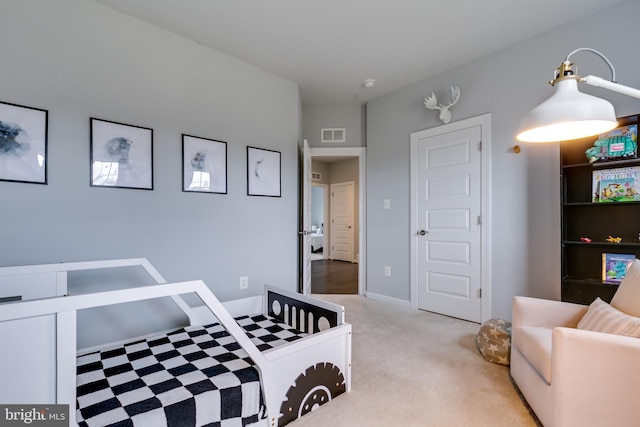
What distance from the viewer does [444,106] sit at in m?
3.04

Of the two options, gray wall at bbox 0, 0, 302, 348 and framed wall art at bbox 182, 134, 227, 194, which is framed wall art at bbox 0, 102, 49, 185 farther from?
framed wall art at bbox 182, 134, 227, 194

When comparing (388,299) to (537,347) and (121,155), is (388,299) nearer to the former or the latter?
(537,347)

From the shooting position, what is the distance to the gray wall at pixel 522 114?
2127mm

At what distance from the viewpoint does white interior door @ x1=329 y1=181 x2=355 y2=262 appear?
6.82m

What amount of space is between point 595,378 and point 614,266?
128 cm

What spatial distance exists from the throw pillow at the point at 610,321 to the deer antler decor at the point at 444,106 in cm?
211

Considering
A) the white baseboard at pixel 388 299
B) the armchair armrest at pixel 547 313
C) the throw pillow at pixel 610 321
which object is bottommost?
the white baseboard at pixel 388 299

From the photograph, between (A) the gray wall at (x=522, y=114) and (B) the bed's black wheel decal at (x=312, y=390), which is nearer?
(B) the bed's black wheel decal at (x=312, y=390)

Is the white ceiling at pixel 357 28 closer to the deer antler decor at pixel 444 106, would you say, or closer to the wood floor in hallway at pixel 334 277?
the deer antler decor at pixel 444 106

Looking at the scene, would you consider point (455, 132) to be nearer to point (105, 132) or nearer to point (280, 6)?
point (280, 6)

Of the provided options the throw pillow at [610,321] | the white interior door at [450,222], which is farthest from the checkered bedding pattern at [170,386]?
the white interior door at [450,222]

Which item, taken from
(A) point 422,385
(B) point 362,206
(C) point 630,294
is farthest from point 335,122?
(C) point 630,294

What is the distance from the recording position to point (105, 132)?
205 cm

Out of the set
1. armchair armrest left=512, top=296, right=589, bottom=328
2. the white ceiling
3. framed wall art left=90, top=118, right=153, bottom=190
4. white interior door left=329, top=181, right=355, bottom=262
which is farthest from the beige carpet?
white interior door left=329, top=181, right=355, bottom=262
